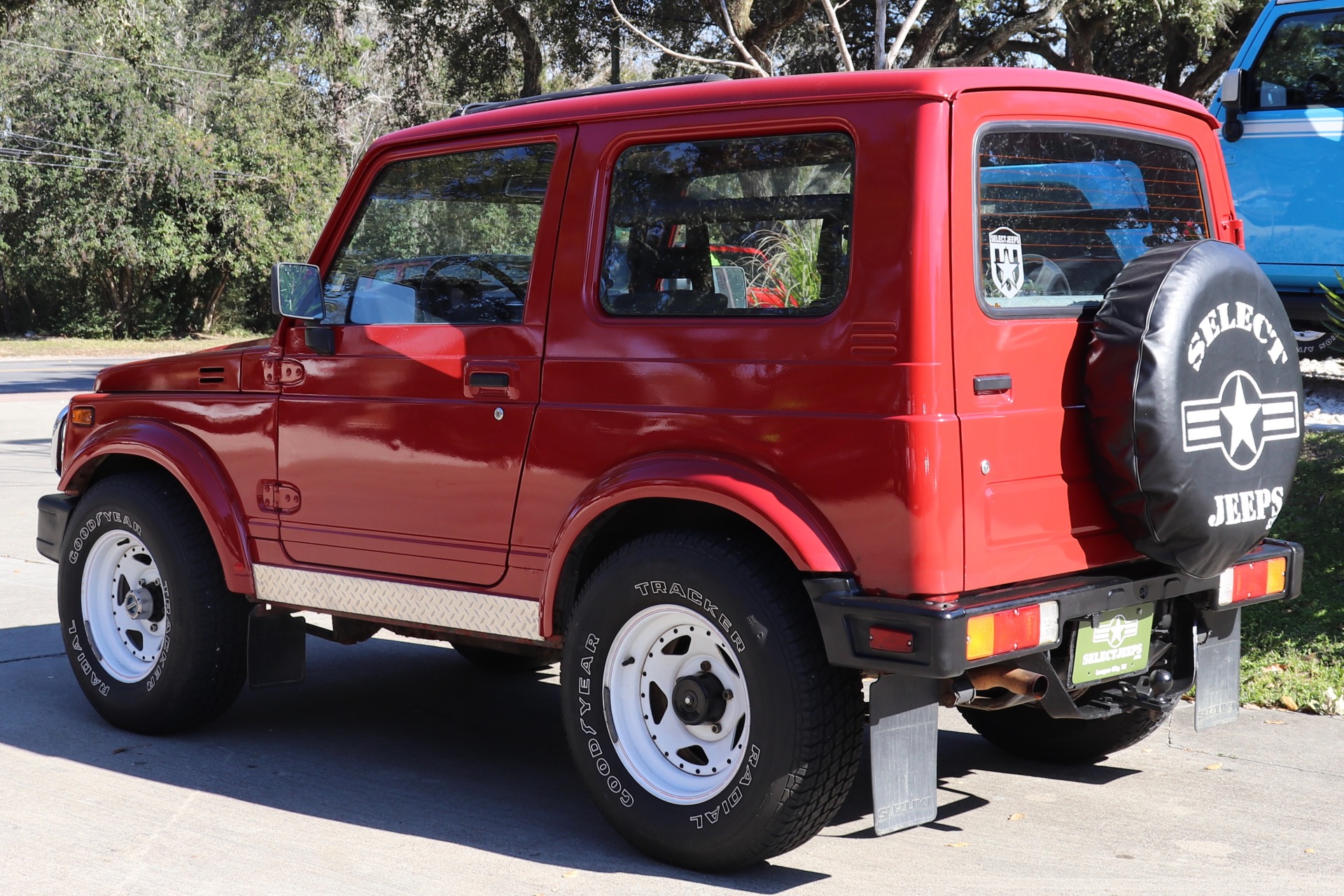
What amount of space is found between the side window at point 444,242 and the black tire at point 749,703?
3.29 ft

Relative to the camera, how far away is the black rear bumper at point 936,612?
3438 mm

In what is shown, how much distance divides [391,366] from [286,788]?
1.47 meters

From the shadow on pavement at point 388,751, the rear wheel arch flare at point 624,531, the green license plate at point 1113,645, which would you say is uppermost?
the rear wheel arch flare at point 624,531

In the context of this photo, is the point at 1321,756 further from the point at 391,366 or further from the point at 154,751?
the point at 154,751

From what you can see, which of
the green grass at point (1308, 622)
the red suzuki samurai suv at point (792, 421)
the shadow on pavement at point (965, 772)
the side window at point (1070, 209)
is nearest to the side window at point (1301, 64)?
the green grass at point (1308, 622)

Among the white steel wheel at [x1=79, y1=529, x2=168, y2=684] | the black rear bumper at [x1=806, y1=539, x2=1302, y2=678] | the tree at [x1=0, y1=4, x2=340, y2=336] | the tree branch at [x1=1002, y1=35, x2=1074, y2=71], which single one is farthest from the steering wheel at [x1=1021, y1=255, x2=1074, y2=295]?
the tree at [x1=0, y1=4, x2=340, y2=336]

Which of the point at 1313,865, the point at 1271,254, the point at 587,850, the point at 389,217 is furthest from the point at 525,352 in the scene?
the point at 1271,254

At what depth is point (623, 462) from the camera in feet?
13.3

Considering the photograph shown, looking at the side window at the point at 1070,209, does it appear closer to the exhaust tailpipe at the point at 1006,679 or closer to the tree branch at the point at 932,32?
the exhaust tailpipe at the point at 1006,679

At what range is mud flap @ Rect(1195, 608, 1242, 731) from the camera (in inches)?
175

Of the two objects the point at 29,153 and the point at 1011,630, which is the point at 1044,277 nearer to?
the point at 1011,630

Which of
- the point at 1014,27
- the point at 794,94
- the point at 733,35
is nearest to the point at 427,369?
the point at 794,94

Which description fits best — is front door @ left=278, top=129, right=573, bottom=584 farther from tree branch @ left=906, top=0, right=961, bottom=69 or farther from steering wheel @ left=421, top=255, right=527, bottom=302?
tree branch @ left=906, top=0, right=961, bottom=69

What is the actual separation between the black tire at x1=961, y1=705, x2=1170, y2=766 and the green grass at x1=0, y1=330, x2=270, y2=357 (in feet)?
92.8
